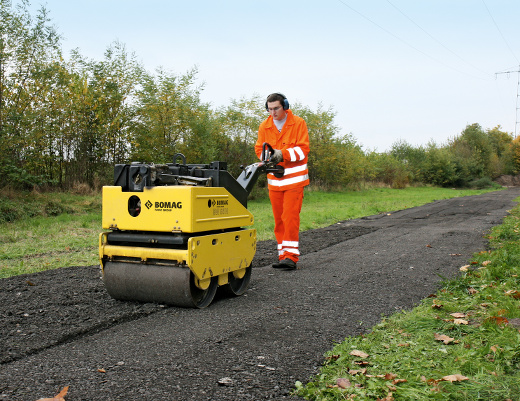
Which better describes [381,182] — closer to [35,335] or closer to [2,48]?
[2,48]

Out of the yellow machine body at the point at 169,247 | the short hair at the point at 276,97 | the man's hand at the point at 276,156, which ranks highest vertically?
the short hair at the point at 276,97

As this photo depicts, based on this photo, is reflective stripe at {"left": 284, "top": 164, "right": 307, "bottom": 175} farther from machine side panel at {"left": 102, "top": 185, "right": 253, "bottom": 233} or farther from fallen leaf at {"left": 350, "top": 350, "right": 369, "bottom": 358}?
fallen leaf at {"left": 350, "top": 350, "right": 369, "bottom": 358}

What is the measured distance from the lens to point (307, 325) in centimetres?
378

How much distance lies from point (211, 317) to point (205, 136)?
1367 centimetres

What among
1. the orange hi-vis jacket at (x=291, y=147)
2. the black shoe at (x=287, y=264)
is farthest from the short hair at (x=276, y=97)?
the black shoe at (x=287, y=264)

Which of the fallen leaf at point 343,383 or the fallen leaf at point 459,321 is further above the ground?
the fallen leaf at point 459,321

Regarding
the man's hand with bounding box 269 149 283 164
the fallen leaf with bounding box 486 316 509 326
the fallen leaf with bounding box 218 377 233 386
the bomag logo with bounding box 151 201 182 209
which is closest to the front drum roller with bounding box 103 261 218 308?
the bomag logo with bounding box 151 201 182 209

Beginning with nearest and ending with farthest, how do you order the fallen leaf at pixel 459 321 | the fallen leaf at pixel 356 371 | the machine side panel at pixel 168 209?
the fallen leaf at pixel 356 371 → the fallen leaf at pixel 459 321 → the machine side panel at pixel 168 209

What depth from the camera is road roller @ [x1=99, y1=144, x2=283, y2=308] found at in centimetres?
412

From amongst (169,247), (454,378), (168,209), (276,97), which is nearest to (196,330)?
(169,247)

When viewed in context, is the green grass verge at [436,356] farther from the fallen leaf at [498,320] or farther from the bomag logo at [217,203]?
the bomag logo at [217,203]

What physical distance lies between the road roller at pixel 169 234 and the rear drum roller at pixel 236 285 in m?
0.08

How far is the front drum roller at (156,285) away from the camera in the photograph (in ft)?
13.6

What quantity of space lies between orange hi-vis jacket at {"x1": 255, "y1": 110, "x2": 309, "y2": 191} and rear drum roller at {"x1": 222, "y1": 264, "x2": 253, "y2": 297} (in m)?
1.52
